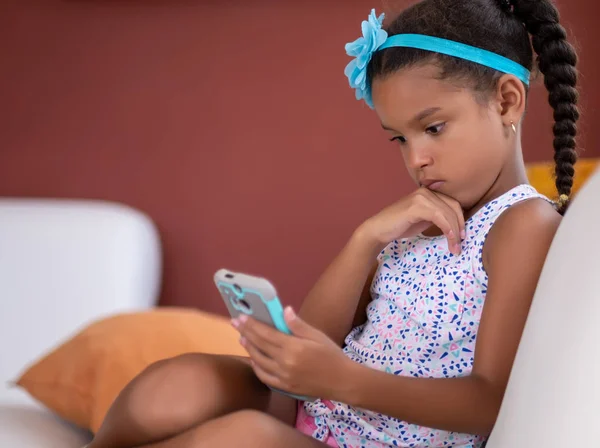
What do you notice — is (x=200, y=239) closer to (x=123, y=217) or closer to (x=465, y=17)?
(x=123, y=217)

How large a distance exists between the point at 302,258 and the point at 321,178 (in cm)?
22

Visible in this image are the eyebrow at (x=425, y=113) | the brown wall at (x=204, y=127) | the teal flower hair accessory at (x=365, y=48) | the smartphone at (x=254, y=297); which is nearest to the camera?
the smartphone at (x=254, y=297)

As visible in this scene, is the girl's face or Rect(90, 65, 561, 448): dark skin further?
the girl's face

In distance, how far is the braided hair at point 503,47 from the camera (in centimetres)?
115

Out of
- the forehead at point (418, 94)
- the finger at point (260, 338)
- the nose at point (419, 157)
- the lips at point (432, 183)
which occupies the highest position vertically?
the forehead at point (418, 94)

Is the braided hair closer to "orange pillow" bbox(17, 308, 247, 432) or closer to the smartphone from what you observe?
the smartphone

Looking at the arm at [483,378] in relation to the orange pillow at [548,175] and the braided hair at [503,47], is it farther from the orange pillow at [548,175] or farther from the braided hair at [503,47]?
the orange pillow at [548,175]

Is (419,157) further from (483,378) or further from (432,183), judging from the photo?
(483,378)

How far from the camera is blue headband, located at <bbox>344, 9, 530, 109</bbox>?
115cm

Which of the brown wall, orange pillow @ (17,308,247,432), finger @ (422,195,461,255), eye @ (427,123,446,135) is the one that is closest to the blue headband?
eye @ (427,123,446,135)

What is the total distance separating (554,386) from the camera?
0.71 meters

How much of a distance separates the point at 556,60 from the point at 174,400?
700 millimetres

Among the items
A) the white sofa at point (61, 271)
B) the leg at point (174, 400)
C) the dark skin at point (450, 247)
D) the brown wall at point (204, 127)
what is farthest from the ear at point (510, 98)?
the white sofa at point (61, 271)

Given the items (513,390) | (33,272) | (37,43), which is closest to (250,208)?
(33,272)
